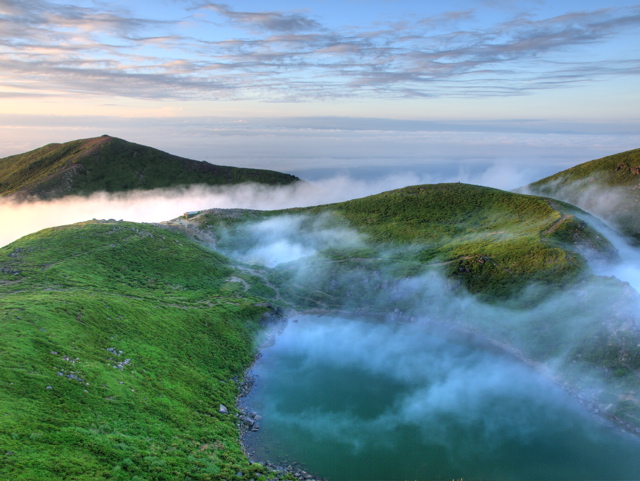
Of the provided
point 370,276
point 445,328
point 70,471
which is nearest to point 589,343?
point 445,328

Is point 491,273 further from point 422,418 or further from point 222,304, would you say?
point 222,304

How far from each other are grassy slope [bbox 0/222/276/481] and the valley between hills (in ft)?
0.65

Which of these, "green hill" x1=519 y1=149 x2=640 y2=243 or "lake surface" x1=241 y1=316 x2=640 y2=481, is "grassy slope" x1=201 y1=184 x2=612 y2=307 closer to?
"lake surface" x1=241 y1=316 x2=640 y2=481

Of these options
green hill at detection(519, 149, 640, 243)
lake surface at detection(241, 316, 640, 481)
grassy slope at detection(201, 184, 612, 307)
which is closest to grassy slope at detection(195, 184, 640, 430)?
grassy slope at detection(201, 184, 612, 307)

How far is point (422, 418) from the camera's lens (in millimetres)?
52531

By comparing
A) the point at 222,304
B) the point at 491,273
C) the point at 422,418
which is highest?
the point at 491,273

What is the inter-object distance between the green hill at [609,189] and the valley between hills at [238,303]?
0.89m

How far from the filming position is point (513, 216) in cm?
11138

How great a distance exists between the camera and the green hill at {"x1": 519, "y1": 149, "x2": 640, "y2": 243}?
130 meters

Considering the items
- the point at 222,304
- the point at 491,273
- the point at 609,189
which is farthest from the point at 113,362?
the point at 609,189

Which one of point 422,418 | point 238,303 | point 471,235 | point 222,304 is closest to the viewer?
point 422,418

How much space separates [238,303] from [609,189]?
138m

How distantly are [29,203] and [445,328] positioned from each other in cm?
20072

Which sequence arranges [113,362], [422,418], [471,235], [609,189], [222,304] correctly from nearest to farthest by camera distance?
1. [113,362]
2. [422,418]
3. [222,304]
4. [471,235]
5. [609,189]
